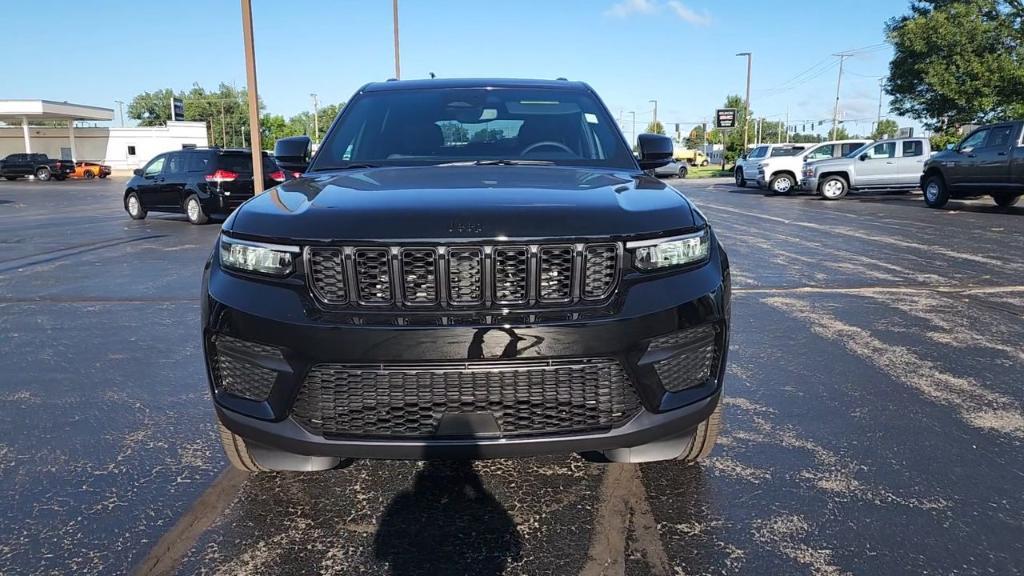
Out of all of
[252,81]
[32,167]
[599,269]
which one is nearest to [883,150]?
[252,81]

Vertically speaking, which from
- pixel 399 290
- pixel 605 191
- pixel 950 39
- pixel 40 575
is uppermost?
pixel 950 39

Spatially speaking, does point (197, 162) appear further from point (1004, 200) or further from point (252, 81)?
point (1004, 200)

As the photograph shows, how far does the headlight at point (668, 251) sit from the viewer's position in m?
2.30

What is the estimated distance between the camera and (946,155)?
1647 cm

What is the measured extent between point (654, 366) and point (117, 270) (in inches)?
323

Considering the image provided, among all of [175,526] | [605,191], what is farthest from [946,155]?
[175,526]

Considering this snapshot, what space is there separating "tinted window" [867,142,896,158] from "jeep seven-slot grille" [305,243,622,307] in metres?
21.8

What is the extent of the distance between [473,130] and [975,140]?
16.1 metres

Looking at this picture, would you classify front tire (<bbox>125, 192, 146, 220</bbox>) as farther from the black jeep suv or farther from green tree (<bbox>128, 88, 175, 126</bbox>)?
green tree (<bbox>128, 88, 175, 126</bbox>)

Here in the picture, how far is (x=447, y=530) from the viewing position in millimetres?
2504

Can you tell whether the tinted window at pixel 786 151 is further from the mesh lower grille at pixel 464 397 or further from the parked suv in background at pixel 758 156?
the mesh lower grille at pixel 464 397

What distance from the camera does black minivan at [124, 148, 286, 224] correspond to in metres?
14.4

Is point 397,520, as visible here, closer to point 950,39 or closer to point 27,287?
point 27,287

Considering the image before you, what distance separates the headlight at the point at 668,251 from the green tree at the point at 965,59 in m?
25.8
